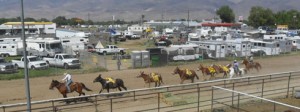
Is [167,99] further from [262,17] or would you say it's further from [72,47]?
[262,17]

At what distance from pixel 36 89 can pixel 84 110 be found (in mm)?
8481

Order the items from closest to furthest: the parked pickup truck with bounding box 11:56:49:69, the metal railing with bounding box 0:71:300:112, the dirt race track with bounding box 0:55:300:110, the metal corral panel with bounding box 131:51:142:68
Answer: the metal railing with bounding box 0:71:300:112 < the dirt race track with bounding box 0:55:300:110 < the parked pickup truck with bounding box 11:56:49:69 < the metal corral panel with bounding box 131:51:142:68

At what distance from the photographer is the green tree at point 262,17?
105m

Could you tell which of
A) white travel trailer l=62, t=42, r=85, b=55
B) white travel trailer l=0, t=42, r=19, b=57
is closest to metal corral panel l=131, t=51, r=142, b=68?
white travel trailer l=62, t=42, r=85, b=55

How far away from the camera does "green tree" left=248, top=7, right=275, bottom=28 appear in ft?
344

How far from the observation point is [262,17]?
105500 mm

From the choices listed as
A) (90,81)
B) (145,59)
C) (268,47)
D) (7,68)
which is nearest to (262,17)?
(268,47)

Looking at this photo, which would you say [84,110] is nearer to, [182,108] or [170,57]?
[182,108]

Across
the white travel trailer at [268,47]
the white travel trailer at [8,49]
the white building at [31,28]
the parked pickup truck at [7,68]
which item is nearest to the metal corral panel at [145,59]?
the parked pickup truck at [7,68]

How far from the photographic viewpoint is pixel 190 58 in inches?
1641

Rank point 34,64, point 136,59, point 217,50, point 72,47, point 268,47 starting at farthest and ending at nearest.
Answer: point 72,47 < point 268,47 < point 217,50 < point 136,59 < point 34,64

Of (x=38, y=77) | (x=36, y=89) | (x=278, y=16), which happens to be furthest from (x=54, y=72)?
(x=278, y=16)

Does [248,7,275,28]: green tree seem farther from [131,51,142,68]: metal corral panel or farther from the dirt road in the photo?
[131,51,142,68]: metal corral panel

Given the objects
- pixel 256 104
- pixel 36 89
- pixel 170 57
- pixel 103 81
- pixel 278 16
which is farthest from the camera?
pixel 278 16
